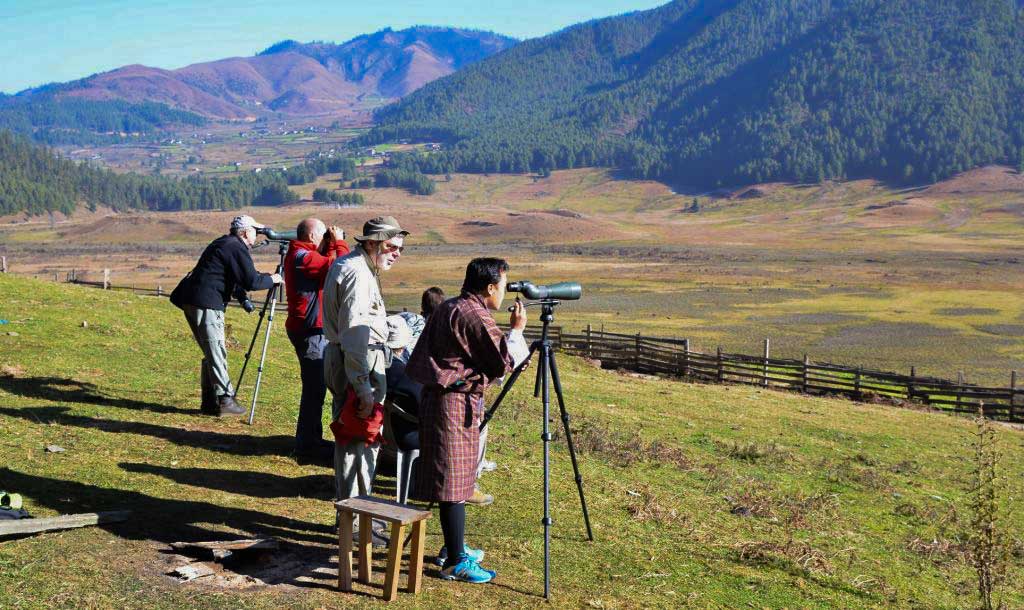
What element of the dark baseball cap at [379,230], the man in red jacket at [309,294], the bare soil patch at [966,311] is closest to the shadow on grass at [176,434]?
the man in red jacket at [309,294]

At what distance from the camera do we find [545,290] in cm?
716

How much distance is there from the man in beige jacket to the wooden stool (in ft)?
2.33

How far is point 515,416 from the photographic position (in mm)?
14180

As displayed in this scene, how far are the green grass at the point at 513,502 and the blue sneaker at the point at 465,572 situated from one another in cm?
7

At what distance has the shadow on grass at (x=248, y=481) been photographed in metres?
8.75

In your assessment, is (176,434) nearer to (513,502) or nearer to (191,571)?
(513,502)

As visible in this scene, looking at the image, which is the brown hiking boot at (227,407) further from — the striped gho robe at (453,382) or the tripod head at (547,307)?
the tripod head at (547,307)

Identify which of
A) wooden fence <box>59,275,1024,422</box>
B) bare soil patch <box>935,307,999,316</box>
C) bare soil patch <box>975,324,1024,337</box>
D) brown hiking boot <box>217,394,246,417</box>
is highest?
brown hiking boot <box>217,394,246,417</box>

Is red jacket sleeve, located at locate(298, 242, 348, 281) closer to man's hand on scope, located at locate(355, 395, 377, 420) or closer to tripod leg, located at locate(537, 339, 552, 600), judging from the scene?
man's hand on scope, located at locate(355, 395, 377, 420)

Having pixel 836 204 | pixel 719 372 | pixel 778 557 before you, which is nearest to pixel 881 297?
pixel 719 372

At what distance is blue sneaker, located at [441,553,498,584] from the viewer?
6.84 m

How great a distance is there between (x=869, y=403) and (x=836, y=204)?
141 metres

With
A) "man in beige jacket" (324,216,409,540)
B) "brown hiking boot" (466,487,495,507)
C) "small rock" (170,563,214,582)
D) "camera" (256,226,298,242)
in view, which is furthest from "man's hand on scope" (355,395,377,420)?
"camera" (256,226,298,242)

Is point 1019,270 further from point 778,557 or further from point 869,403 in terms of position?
point 778,557
